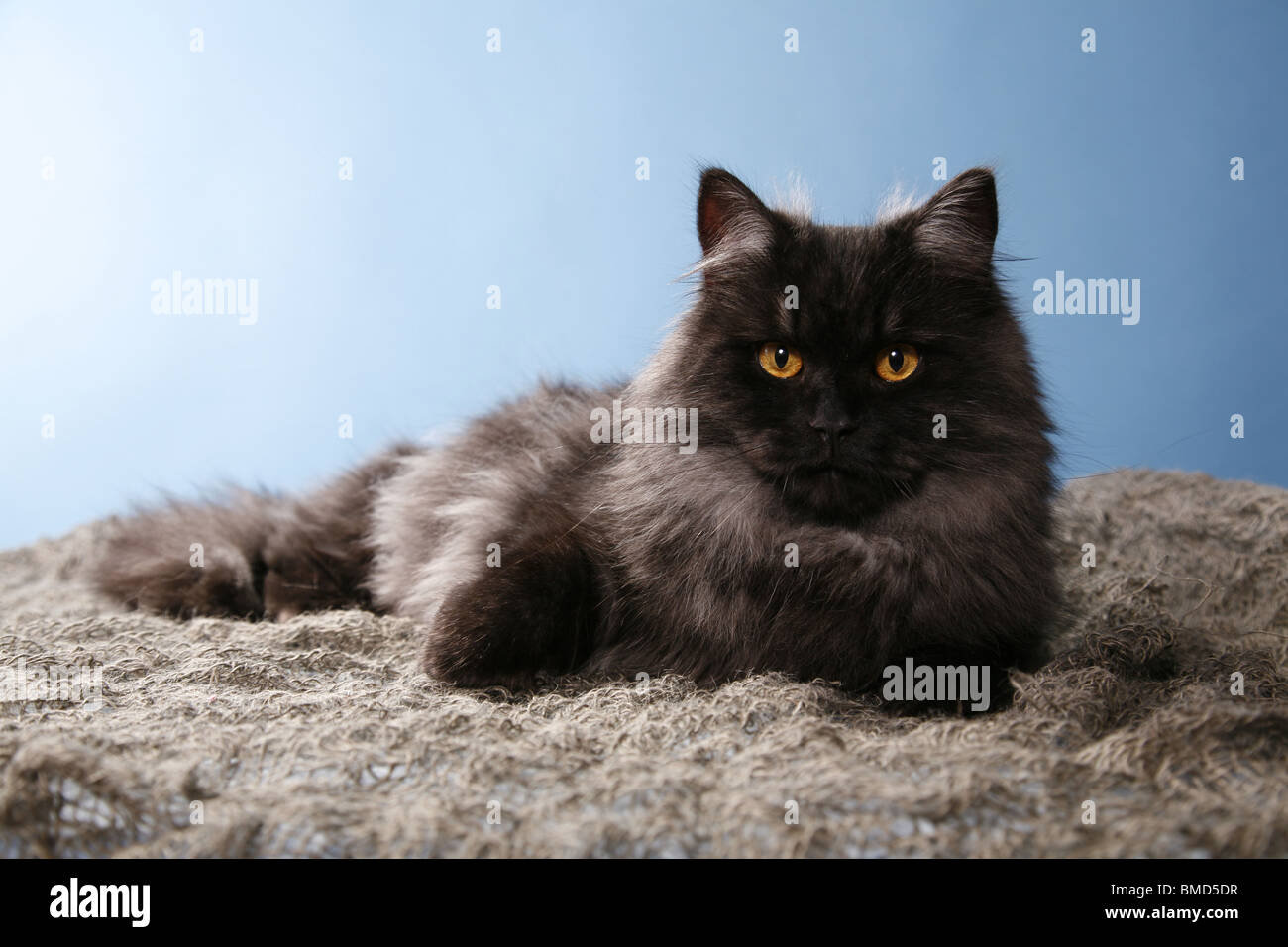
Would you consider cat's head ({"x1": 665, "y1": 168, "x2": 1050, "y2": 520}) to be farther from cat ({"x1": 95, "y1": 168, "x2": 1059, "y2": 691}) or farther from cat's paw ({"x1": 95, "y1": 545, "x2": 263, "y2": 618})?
cat's paw ({"x1": 95, "y1": 545, "x2": 263, "y2": 618})

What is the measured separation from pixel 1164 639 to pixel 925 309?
0.80m

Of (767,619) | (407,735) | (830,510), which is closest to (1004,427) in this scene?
(830,510)

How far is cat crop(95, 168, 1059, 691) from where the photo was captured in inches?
62.4

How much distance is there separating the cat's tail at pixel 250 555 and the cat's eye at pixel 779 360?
56.3 inches

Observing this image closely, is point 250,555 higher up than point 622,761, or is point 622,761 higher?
point 250,555

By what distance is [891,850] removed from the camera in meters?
0.97

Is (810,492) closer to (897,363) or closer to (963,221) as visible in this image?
(897,363)

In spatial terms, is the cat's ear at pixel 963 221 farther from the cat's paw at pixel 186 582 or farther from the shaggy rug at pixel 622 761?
the cat's paw at pixel 186 582

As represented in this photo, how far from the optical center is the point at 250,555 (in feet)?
8.45

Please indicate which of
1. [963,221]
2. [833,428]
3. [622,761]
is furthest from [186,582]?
[963,221]

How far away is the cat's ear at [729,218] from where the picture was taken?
5.63 ft

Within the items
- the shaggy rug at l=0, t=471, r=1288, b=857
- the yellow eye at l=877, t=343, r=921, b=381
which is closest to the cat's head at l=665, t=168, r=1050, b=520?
the yellow eye at l=877, t=343, r=921, b=381

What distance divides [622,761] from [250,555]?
1.72 meters
